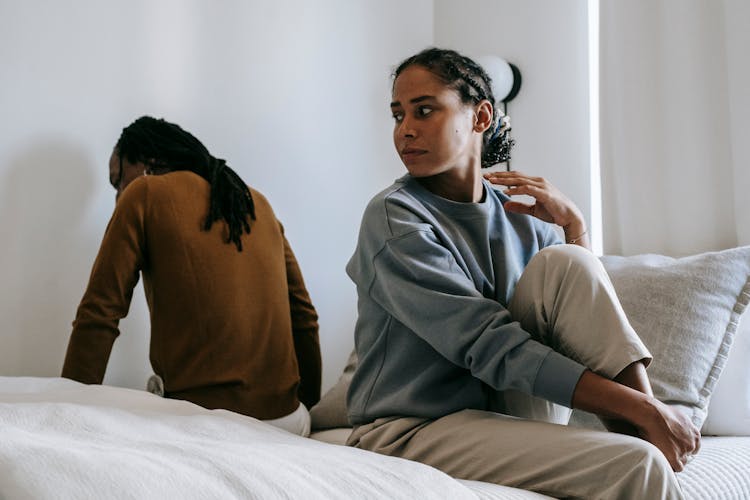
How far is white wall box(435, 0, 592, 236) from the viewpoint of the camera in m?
2.49

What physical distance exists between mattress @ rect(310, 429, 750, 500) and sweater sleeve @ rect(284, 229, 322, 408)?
917 millimetres

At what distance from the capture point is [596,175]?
8.04 ft

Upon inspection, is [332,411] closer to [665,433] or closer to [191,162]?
[191,162]

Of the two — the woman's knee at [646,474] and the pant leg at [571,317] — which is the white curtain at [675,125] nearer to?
the pant leg at [571,317]

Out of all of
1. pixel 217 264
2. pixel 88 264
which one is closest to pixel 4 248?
pixel 88 264

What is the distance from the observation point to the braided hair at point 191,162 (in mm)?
1838

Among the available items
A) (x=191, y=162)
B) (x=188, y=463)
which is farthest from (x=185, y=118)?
(x=188, y=463)

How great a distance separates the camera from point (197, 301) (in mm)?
1750

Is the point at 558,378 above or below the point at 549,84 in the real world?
below

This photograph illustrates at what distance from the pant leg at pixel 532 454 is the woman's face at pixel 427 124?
476 mm

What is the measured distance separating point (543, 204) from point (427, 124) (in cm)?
28

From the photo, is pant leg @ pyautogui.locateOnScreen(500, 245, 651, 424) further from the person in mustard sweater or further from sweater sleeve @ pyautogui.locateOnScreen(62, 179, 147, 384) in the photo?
sweater sleeve @ pyautogui.locateOnScreen(62, 179, 147, 384)

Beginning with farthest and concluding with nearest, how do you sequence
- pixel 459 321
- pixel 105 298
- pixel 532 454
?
pixel 105 298, pixel 459 321, pixel 532 454

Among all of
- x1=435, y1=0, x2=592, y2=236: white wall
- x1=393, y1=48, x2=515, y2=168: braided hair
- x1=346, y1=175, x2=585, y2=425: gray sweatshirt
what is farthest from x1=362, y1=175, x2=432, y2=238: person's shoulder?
x1=435, y1=0, x2=592, y2=236: white wall
